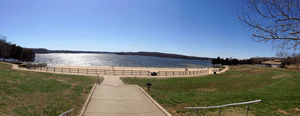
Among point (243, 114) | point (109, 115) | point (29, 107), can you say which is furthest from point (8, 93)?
point (243, 114)

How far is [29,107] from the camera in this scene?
23.6ft

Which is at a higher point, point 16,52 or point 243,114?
point 16,52

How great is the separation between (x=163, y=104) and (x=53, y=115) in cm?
679

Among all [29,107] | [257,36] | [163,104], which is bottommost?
[163,104]

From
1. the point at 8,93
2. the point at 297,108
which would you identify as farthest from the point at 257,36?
the point at 8,93

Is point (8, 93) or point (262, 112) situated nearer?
point (262, 112)

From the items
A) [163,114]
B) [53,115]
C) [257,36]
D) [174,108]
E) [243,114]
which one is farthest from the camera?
[174,108]

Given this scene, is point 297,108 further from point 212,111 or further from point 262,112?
point 212,111

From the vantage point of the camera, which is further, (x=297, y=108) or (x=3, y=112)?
(x=297, y=108)

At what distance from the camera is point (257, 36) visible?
6004 millimetres

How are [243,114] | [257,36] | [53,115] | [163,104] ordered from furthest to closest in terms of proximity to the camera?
[163,104] < [243,114] < [53,115] < [257,36]

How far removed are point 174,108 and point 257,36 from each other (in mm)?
6287

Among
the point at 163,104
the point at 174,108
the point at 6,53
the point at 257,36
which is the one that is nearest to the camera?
the point at 257,36

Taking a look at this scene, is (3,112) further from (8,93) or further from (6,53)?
(6,53)
